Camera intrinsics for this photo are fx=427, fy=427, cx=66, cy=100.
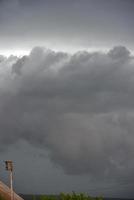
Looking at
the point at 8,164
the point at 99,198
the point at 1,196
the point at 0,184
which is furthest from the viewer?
the point at 0,184

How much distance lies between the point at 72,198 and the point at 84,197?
2552mm

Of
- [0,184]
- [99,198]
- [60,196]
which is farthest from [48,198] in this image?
[0,184]

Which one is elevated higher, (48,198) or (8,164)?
(8,164)

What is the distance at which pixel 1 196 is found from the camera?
85.2m

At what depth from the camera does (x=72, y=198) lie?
262 feet

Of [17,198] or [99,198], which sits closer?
[99,198]

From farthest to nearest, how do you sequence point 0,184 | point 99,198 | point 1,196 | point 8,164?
point 0,184 → point 1,196 → point 99,198 → point 8,164

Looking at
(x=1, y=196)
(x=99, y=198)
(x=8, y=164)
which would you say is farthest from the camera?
(x=1, y=196)

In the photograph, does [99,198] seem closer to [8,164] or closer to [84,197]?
[84,197]

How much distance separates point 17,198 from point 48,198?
12.2m

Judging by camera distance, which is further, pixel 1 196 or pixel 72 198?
pixel 1 196

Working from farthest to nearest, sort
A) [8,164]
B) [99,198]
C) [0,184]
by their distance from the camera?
[0,184] < [99,198] < [8,164]

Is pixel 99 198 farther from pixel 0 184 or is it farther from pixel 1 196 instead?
pixel 0 184

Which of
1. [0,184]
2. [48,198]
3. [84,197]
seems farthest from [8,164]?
[0,184]
